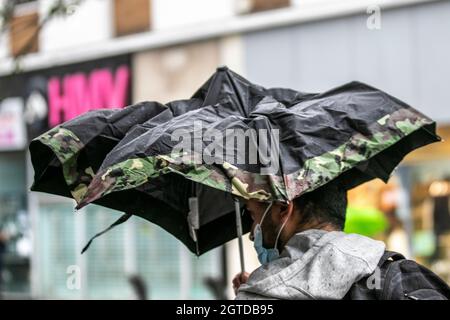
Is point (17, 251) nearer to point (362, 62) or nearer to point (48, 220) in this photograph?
point (48, 220)

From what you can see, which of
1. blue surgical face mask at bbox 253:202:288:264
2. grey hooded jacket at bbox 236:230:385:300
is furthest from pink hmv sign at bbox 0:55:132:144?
grey hooded jacket at bbox 236:230:385:300

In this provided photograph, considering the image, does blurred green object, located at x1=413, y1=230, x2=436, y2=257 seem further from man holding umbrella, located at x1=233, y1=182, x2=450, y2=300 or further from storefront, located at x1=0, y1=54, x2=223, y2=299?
man holding umbrella, located at x1=233, y1=182, x2=450, y2=300

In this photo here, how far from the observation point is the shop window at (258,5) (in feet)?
38.6

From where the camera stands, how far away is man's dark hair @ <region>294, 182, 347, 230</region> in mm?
2693

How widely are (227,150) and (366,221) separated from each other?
795 cm

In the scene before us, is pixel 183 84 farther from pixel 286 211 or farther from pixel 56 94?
pixel 286 211

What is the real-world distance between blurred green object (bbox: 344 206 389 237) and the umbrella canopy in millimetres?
5773

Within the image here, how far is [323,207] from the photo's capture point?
8.93 ft

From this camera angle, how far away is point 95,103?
1377 centimetres

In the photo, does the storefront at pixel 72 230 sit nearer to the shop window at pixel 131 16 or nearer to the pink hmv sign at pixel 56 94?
the pink hmv sign at pixel 56 94

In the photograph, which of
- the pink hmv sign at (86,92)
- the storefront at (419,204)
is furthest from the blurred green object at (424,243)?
the pink hmv sign at (86,92)

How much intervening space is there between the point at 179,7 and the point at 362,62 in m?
3.46

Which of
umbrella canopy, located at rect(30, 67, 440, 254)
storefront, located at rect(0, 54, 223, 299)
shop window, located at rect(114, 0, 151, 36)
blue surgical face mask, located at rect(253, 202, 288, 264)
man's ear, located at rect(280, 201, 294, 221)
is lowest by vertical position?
storefront, located at rect(0, 54, 223, 299)
